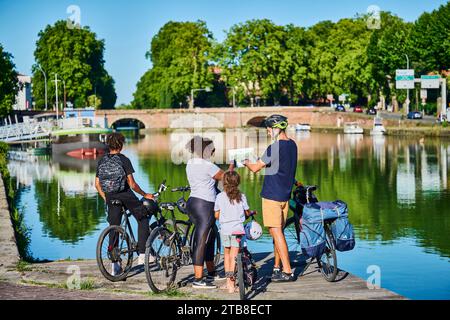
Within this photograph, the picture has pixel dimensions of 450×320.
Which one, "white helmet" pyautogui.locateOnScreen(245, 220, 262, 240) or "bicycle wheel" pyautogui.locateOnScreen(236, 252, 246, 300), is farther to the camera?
"white helmet" pyautogui.locateOnScreen(245, 220, 262, 240)

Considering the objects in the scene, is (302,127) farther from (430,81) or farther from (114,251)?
(114,251)

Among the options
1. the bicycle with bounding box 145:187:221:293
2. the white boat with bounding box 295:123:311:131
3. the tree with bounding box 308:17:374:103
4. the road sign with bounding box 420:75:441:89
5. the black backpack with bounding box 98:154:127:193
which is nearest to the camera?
the bicycle with bounding box 145:187:221:293

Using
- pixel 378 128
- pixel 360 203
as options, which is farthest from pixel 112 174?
pixel 378 128

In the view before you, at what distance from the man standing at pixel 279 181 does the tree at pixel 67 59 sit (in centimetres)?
9036

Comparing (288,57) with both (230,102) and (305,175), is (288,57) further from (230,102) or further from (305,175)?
(305,175)

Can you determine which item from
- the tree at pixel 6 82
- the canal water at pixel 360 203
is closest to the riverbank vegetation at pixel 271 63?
the tree at pixel 6 82

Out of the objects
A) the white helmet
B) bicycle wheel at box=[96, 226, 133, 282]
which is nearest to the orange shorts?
the white helmet

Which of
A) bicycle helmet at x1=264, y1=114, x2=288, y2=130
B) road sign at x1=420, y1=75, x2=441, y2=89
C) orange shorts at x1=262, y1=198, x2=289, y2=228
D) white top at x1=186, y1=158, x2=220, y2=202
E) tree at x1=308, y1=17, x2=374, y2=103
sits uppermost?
tree at x1=308, y1=17, x2=374, y2=103

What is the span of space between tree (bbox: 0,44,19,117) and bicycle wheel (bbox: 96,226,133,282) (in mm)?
54165

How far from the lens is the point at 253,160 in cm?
1044

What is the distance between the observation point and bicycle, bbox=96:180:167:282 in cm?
1047

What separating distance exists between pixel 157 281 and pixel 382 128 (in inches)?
2624

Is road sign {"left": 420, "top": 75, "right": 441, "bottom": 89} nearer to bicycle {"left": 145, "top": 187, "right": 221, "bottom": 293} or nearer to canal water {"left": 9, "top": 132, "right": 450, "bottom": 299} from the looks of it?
canal water {"left": 9, "top": 132, "right": 450, "bottom": 299}
